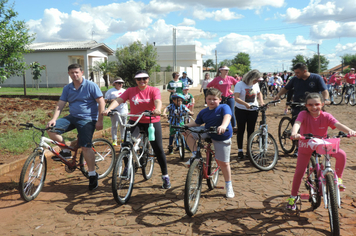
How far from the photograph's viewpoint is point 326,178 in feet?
12.2

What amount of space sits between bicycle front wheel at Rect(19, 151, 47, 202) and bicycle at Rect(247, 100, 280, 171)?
12.3 feet

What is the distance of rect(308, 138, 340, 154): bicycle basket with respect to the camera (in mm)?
3768

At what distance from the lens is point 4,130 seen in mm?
10062

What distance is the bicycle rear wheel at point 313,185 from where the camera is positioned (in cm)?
410

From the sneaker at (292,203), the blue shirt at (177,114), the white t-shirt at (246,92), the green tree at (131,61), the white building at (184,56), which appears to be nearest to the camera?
the sneaker at (292,203)

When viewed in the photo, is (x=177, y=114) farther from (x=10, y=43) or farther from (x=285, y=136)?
(x=10, y=43)

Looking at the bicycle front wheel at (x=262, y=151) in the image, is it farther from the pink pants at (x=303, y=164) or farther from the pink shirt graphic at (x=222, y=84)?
the pink shirt graphic at (x=222, y=84)

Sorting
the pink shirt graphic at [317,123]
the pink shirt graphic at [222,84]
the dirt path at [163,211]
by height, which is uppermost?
the pink shirt graphic at [222,84]

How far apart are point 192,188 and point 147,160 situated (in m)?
1.54

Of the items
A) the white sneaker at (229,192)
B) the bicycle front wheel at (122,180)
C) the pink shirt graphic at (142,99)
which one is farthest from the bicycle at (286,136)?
the bicycle front wheel at (122,180)

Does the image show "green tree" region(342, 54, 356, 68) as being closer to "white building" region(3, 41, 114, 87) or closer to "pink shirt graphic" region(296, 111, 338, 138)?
"white building" region(3, 41, 114, 87)

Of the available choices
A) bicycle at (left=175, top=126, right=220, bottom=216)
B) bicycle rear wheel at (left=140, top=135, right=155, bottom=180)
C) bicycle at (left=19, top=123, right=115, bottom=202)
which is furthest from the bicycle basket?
bicycle at (left=19, top=123, right=115, bottom=202)

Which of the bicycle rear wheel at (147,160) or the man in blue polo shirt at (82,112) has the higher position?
the man in blue polo shirt at (82,112)

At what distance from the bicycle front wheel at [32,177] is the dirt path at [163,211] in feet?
0.50
